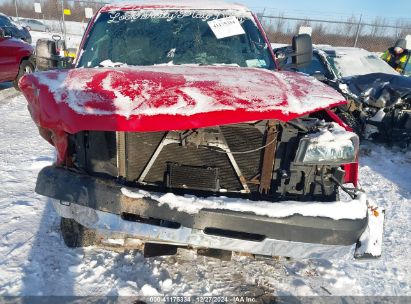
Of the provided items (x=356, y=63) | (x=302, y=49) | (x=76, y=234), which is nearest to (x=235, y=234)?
(x=76, y=234)

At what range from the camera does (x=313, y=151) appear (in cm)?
216

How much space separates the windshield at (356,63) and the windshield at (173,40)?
3.91 meters

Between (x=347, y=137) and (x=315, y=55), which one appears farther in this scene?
(x=315, y=55)

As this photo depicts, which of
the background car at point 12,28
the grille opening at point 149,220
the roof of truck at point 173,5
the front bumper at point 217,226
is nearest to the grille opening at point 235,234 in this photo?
the front bumper at point 217,226

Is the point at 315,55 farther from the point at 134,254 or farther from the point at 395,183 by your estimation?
the point at 134,254

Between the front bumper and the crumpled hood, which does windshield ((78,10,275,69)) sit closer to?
the crumpled hood

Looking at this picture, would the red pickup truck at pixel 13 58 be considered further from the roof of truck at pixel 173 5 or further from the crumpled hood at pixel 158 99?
the crumpled hood at pixel 158 99

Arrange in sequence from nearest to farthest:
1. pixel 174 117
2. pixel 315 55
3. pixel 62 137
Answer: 1. pixel 174 117
2. pixel 62 137
3. pixel 315 55

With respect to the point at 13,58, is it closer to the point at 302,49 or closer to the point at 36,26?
the point at 302,49

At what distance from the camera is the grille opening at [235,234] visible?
2.10 m

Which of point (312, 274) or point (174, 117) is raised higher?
point (174, 117)

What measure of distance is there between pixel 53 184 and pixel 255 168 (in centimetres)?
130

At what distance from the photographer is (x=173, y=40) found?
3455 millimetres

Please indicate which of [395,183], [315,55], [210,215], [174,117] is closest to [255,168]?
[210,215]
